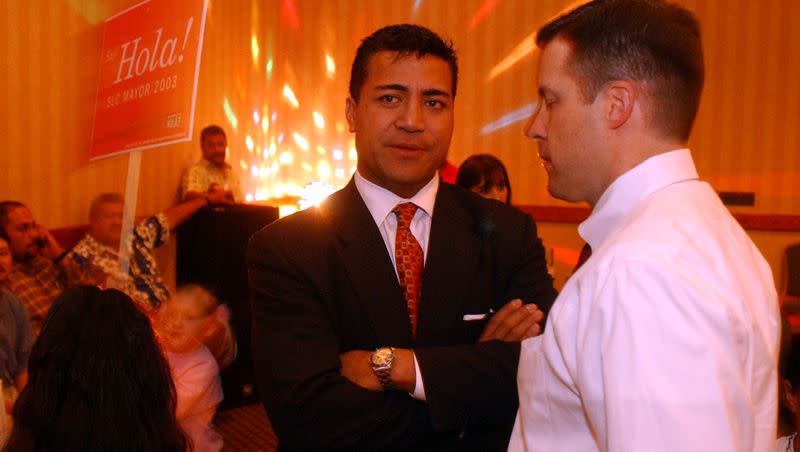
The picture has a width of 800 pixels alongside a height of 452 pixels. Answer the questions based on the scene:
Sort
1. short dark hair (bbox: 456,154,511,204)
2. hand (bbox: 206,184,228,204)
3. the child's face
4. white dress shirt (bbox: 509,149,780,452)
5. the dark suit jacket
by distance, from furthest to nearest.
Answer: hand (bbox: 206,184,228,204) → short dark hair (bbox: 456,154,511,204) → the child's face → the dark suit jacket → white dress shirt (bbox: 509,149,780,452)

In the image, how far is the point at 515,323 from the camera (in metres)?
1.53

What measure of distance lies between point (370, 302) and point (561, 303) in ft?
2.26

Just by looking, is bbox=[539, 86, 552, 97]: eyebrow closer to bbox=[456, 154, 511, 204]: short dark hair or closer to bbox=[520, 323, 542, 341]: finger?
bbox=[520, 323, 542, 341]: finger

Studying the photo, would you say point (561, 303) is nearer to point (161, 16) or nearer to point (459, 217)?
point (459, 217)

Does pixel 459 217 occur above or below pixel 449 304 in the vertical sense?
above

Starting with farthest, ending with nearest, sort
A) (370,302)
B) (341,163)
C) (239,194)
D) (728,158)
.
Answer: (341,163), (728,158), (239,194), (370,302)

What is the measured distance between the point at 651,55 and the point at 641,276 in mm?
376

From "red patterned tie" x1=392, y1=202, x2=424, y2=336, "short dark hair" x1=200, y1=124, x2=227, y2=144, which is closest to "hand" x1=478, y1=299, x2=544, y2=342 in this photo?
"red patterned tie" x1=392, y1=202, x2=424, y2=336

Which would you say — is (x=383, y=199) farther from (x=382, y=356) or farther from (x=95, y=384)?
(x=95, y=384)

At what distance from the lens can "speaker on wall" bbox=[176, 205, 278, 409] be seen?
15.2 ft

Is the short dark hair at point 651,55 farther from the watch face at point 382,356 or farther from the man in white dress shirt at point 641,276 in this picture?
the watch face at point 382,356

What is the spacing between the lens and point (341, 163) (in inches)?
→ 279

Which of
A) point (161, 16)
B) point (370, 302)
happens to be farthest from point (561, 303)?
point (161, 16)

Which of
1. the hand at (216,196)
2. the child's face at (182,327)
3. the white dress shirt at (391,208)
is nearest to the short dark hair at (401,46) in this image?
the white dress shirt at (391,208)
